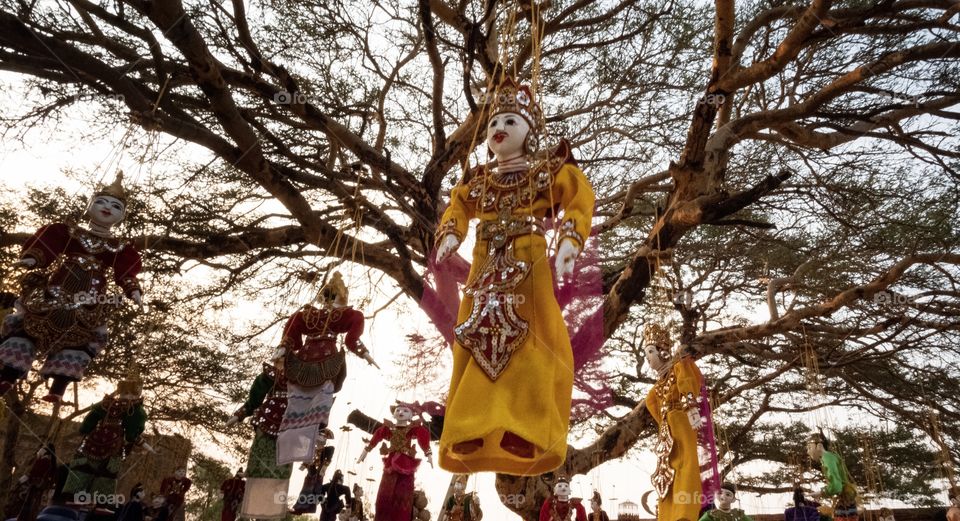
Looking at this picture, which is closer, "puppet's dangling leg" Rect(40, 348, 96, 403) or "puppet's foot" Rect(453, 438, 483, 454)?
"puppet's foot" Rect(453, 438, 483, 454)

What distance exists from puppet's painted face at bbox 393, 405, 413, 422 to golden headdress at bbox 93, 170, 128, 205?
2405 mm

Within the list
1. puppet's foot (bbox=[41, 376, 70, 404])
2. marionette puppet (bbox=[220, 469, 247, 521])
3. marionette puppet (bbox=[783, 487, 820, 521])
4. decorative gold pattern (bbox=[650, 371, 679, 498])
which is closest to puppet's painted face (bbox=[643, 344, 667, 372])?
decorative gold pattern (bbox=[650, 371, 679, 498])

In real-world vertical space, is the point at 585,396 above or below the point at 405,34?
below

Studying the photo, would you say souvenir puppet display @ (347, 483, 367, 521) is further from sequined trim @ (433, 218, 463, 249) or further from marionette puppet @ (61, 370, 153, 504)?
sequined trim @ (433, 218, 463, 249)

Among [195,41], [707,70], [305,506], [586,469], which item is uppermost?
[707,70]

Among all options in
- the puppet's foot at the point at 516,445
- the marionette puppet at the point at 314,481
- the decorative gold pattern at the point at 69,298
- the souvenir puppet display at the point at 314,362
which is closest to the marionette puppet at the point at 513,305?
the puppet's foot at the point at 516,445

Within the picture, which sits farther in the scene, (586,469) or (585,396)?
(586,469)

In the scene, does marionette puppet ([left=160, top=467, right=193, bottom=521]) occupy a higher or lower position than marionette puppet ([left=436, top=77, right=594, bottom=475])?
lower

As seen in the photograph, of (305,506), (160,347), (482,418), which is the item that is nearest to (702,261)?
(305,506)

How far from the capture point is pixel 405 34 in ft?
24.4

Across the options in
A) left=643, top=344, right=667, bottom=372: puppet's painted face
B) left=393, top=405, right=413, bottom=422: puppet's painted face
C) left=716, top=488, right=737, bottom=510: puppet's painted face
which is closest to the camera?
left=393, top=405, right=413, bottom=422: puppet's painted face

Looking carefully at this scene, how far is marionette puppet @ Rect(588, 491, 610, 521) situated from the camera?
6203mm

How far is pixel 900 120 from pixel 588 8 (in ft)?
10.9

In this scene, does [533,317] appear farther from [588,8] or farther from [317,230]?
[588,8]
